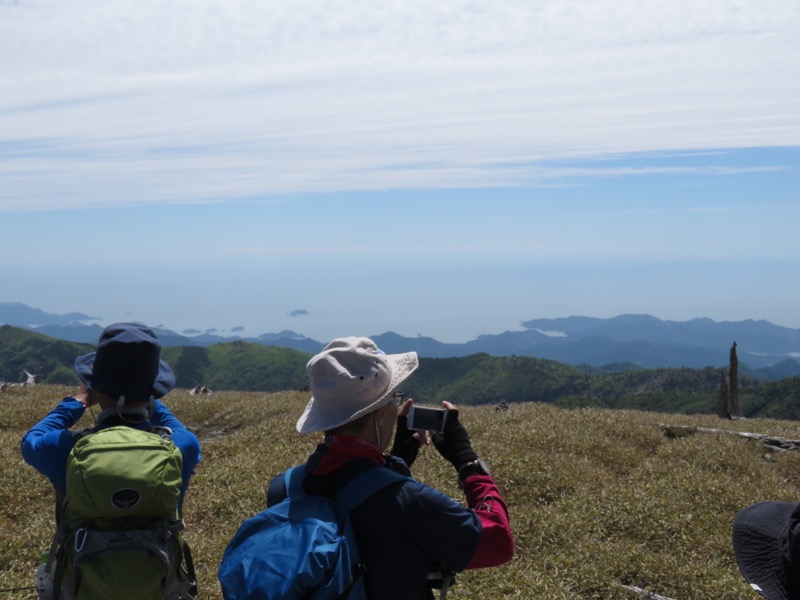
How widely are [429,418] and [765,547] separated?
7.71 ft

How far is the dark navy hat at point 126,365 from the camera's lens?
21.1ft

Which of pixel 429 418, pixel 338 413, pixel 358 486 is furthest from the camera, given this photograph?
pixel 429 418

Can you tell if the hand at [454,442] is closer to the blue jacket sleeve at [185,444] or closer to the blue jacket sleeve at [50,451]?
the blue jacket sleeve at [185,444]

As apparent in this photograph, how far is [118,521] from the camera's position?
5.86 meters

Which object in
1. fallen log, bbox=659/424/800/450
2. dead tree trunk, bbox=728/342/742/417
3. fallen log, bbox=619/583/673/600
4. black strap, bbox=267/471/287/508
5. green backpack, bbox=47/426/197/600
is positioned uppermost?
black strap, bbox=267/471/287/508

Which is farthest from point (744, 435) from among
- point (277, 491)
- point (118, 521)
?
point (118, 521)

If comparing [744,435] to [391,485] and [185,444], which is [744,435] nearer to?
[185,444]

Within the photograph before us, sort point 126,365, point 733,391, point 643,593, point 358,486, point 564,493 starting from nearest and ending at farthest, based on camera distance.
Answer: point 358,486 < point 126,365 < point 643,593 < point 564,493 < point 733,391

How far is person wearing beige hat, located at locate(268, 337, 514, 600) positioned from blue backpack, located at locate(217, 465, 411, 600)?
0.09 m

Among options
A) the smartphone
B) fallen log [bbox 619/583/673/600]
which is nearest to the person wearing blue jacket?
the smartphone

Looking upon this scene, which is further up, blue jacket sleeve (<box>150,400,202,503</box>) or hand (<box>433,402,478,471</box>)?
hand (<box>433,402,478,471</box>)

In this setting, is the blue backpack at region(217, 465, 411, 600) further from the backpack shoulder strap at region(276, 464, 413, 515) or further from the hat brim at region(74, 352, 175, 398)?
the hat brim at region(74, 352, 175, 398)

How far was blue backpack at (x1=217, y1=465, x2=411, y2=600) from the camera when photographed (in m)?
4.39

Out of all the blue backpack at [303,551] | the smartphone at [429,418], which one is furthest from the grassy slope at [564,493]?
the blue backpack at [303,551]
